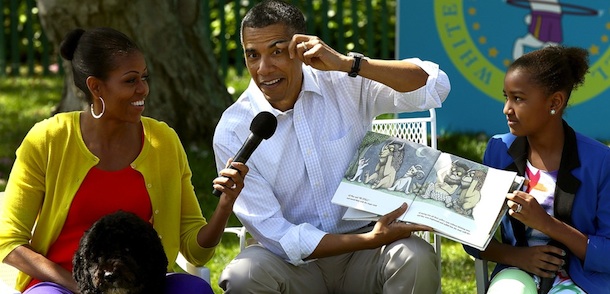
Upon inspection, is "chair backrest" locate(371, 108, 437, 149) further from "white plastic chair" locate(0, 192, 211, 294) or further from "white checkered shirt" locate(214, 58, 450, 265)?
"white plastic chair" locate(0, 192, 211, 294)

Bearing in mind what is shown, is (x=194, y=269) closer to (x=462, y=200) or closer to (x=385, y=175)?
(x=385, y=175)

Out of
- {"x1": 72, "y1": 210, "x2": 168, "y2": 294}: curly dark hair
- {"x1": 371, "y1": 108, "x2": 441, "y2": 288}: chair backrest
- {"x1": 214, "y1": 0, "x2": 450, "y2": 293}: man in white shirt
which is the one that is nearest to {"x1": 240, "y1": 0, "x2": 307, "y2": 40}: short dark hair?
{"x1": 214, "y1": 0, "x2": 450, "y2": 293}: man in white shirt

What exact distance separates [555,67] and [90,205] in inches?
76.4

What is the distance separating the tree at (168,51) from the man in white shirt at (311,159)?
12.4ft

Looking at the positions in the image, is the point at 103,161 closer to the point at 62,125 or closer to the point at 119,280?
the point at 62,125

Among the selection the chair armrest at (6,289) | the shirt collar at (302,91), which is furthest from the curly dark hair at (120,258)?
the shirt collar at (302,91)

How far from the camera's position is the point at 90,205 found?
443 centimetres

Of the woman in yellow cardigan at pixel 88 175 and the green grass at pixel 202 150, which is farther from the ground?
the woman in yellow cardigan at pixel 88 175

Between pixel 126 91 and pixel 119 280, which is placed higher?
pixel 126 91

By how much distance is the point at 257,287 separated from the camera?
14.5ft

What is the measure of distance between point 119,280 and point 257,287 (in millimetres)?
659

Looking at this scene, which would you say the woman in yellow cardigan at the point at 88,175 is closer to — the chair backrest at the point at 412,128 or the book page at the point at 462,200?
the book page at the point at 462,200

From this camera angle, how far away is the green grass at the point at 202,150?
6398 millimetres

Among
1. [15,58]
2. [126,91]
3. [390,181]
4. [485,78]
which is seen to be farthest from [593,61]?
[15,58]
